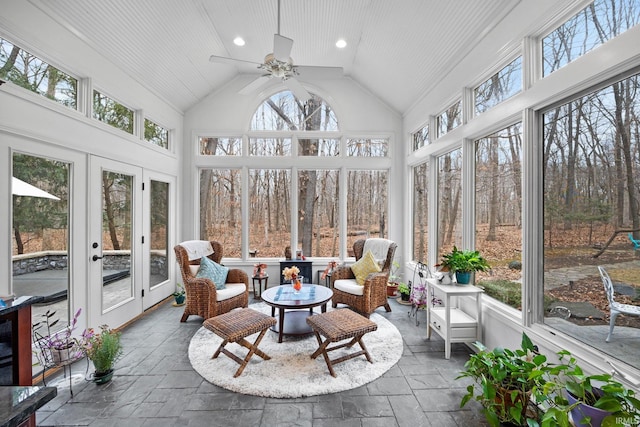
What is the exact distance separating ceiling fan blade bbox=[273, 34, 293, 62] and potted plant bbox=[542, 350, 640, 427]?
9.87 feet

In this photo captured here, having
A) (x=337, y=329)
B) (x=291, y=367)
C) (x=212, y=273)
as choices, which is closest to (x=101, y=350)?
(x=212, y=273)

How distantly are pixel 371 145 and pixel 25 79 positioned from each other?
4.43 meters

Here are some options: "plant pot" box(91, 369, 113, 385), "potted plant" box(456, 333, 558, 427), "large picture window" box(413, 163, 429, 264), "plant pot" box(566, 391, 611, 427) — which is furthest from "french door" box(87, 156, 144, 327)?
"large picture window" box(413, 163, 429, 264)

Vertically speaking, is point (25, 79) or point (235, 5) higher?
point (235, 5)

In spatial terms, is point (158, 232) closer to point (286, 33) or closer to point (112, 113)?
point (112, 113)

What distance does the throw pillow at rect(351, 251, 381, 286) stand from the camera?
12.8 ft

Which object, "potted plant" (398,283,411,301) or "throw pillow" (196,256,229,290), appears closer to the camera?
"throw pillow" (196,256,229,290)

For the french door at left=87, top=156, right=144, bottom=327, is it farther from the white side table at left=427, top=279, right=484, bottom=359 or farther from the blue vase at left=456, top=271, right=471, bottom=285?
the blue vase at left=456, top=271, right=471, bottom=285

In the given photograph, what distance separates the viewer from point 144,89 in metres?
3.92

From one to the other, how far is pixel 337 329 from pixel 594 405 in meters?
1.61

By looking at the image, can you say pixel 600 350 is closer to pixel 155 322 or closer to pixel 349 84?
pixel 155 322

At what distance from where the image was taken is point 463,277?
2871 millimetres

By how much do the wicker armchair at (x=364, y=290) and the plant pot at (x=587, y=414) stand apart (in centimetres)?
225

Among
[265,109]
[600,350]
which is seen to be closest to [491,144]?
[600,350]
